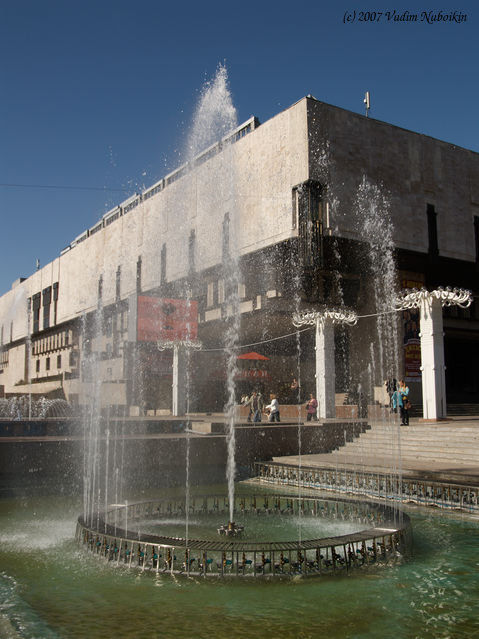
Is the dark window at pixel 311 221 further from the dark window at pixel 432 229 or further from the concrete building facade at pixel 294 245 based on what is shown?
the dark window at pixel 432 229

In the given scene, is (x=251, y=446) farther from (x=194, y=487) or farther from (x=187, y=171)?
(x=187, y=171)

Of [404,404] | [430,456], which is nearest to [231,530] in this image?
[430,456]

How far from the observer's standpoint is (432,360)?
15.9m

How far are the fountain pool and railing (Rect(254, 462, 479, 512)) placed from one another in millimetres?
2321

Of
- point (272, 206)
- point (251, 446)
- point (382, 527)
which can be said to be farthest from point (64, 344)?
point (382, 527)

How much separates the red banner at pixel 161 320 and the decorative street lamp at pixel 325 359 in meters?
9.59

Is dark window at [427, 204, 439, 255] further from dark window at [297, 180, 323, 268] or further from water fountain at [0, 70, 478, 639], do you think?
water fountain at [0, 70, 478, 639]

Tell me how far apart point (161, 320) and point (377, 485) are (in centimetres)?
1957

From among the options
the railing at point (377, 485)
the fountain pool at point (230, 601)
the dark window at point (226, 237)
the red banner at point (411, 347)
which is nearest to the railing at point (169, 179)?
the dark window at point (226, 237)

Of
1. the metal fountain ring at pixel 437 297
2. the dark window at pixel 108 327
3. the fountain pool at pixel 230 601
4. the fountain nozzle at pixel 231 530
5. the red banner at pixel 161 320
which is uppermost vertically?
the dark window at pixel 108 327

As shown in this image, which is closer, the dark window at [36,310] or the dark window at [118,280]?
the dark window at [118,280]

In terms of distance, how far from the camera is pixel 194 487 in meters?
11.9

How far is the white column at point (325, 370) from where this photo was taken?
18.5 metres

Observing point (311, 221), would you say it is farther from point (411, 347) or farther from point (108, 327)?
point (108, 327)
